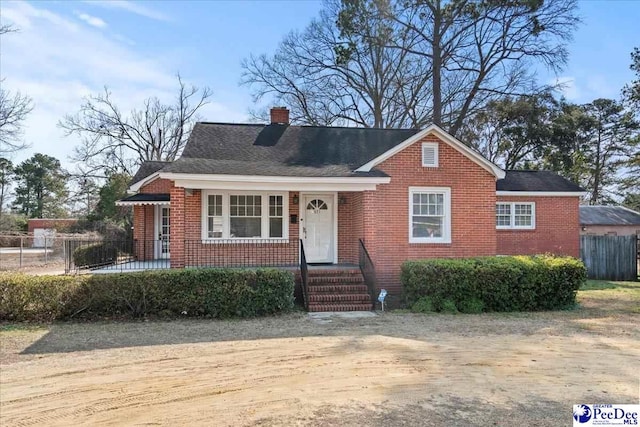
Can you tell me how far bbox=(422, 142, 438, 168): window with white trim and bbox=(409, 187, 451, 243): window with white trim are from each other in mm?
702

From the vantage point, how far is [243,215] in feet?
44.5

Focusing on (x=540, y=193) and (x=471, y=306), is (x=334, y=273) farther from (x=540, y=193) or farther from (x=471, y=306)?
(x=540, y=193)

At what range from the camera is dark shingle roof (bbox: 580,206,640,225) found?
105ft

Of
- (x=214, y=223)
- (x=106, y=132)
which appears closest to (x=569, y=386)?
(x=214, y=223)

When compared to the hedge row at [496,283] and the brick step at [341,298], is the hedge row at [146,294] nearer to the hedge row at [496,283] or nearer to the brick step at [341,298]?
the brick step at [341,298]

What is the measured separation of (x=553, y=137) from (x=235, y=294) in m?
31.0

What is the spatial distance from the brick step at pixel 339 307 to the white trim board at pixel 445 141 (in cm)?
388

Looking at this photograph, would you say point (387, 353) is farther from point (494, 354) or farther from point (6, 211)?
point (6, 211)

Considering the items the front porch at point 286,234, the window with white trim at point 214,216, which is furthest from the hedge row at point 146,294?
the window with white trim at point 214,216

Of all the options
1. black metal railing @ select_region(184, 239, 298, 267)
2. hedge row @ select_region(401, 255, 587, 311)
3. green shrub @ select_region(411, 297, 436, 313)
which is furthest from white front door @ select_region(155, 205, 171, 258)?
green shrub @ select_region(411, 297, 436, 313)

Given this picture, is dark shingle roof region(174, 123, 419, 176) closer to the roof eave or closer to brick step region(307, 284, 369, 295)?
brick step region(307, 284, 369, 295)

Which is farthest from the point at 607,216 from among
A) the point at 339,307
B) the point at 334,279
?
the point at 339,307

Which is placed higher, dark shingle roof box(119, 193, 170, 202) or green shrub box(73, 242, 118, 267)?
dark shingle roof box(119, 193, 170, 202)

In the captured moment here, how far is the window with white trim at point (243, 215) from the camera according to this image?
1332 cm
